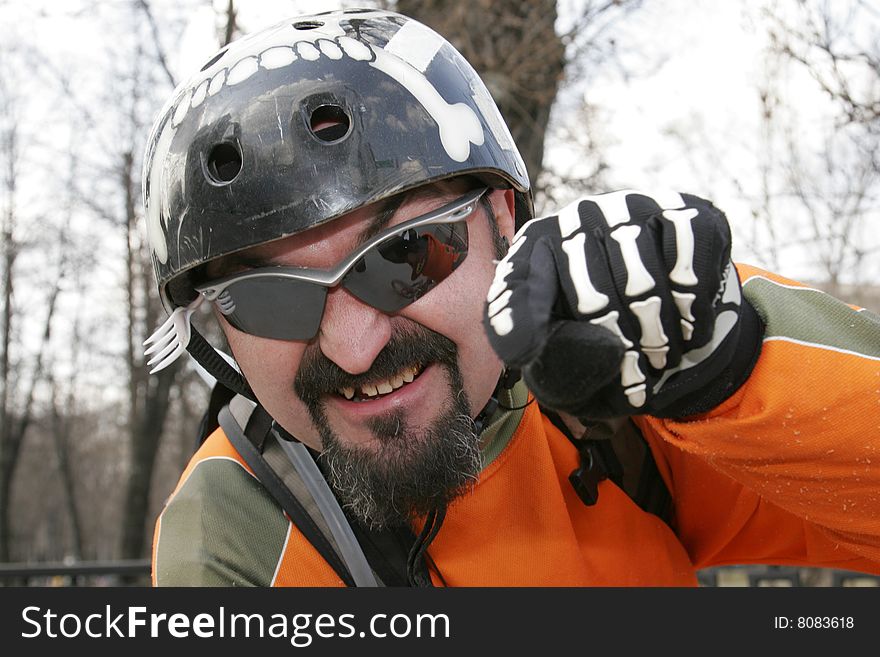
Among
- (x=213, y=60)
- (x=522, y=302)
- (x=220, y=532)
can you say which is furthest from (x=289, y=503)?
(x=213, y=60)

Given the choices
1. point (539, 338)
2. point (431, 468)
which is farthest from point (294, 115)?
point (539, 338)

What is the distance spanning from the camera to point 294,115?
2.14 metres

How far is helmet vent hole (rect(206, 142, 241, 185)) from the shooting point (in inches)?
86.0

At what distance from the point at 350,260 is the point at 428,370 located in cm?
34

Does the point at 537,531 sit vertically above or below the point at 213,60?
below

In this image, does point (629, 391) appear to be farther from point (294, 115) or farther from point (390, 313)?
point (294, 115)

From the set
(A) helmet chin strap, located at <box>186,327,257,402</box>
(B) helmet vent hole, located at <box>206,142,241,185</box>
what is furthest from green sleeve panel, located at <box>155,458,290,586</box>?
(B) helmet vent hole, located at <box>206,142,241,185</box>

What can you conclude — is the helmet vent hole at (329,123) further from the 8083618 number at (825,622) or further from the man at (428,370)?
the 8083618 number at (825,622)

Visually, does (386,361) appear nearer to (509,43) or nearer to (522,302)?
(522,302)

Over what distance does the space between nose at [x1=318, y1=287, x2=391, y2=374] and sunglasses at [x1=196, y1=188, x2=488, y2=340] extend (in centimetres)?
A: 2

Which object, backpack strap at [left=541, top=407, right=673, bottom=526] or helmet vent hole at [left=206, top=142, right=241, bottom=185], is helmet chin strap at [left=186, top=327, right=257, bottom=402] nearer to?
helmet vent hole at [left=206, top=142, right=241, bottom=185]

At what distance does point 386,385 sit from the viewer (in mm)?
2061

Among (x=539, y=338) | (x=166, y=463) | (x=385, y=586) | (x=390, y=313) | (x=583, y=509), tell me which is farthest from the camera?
(x=166, y=463)

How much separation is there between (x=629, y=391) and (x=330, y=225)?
0.97 metres
